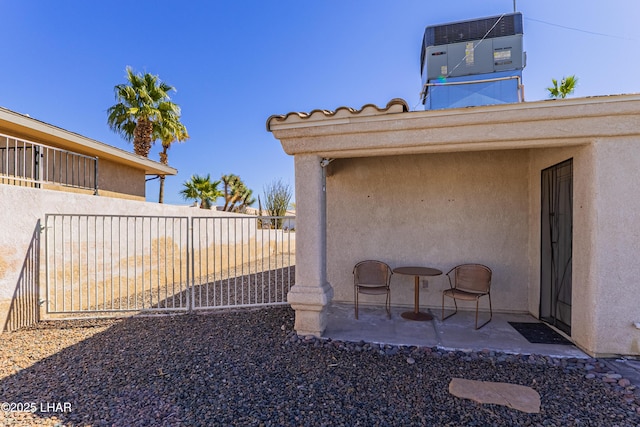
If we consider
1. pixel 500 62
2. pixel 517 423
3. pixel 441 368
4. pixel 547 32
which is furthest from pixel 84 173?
pixel 547 32

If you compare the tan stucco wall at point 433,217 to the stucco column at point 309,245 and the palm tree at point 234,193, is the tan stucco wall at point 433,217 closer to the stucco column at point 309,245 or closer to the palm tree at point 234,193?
the stucco column at point 309,245

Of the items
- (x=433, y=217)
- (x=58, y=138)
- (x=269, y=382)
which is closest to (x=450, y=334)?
(x=433, y=217)

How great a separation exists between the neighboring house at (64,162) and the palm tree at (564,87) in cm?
1854

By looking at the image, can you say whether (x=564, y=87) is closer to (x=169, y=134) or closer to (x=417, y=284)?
(x=417, y=284)

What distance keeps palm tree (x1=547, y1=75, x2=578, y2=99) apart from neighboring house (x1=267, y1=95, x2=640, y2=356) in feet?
39.8

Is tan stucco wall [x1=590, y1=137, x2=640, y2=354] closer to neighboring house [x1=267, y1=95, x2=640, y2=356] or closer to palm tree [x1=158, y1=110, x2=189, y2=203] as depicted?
neighboring house [x1=267, y1=95, x2=640, y2=356]

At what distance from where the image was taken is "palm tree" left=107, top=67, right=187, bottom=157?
13.8 meters

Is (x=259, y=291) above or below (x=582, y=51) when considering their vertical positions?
below

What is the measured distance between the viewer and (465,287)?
5012 mm

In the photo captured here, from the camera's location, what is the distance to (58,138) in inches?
336

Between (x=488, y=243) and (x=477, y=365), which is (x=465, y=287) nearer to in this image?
(x=488, y=243)

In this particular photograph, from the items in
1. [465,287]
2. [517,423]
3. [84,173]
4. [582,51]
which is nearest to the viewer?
[517,423]

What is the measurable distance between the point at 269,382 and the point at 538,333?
3.95m

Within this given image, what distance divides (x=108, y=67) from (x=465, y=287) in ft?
58.1
